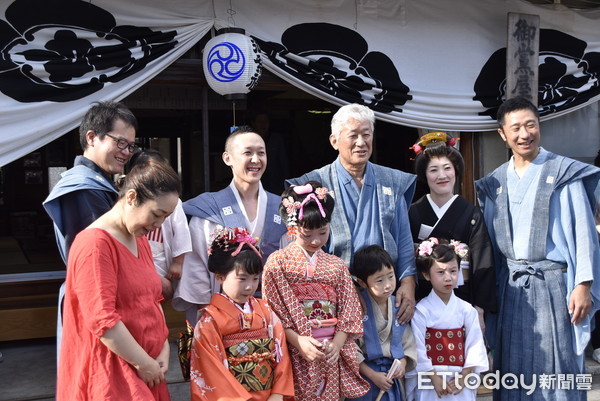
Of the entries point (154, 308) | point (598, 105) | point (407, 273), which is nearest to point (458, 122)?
point (598, 105)

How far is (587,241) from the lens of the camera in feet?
12.1

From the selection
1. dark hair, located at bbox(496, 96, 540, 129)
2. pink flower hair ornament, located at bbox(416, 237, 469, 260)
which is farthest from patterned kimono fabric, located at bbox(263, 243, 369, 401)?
dark hair, located at bbox(496, 96, 540, 129)

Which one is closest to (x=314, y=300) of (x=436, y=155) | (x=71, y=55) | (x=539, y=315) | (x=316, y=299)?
(x=316, y=299)

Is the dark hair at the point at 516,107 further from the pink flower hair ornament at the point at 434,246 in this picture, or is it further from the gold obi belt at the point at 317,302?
the gold obi belt at the point at 317,302

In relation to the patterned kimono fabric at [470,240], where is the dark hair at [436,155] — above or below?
above

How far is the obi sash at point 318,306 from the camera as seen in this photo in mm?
3193

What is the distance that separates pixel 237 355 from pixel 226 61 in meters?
2.75

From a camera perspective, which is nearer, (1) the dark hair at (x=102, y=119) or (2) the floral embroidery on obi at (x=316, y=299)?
(1) the dark hair at (x=102, y=119)

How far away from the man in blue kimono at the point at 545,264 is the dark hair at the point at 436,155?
0.38m

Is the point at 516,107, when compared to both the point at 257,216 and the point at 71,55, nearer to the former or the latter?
the point at 257,216

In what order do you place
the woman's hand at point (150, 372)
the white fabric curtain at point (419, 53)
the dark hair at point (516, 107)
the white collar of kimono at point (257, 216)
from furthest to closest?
the white fabric curtain at point (419, 53)
the dark hair at point (516, 107)
the white collar of kimono at point (257, 216)
the woman's hand at point (150, 372)

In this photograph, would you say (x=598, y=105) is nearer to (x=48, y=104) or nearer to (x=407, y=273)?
(x=407, y=273)

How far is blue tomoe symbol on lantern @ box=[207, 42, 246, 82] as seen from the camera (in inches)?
193

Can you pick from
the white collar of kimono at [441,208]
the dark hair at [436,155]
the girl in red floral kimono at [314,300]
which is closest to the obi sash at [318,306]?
the girl in red floral kimono at [314,300]
